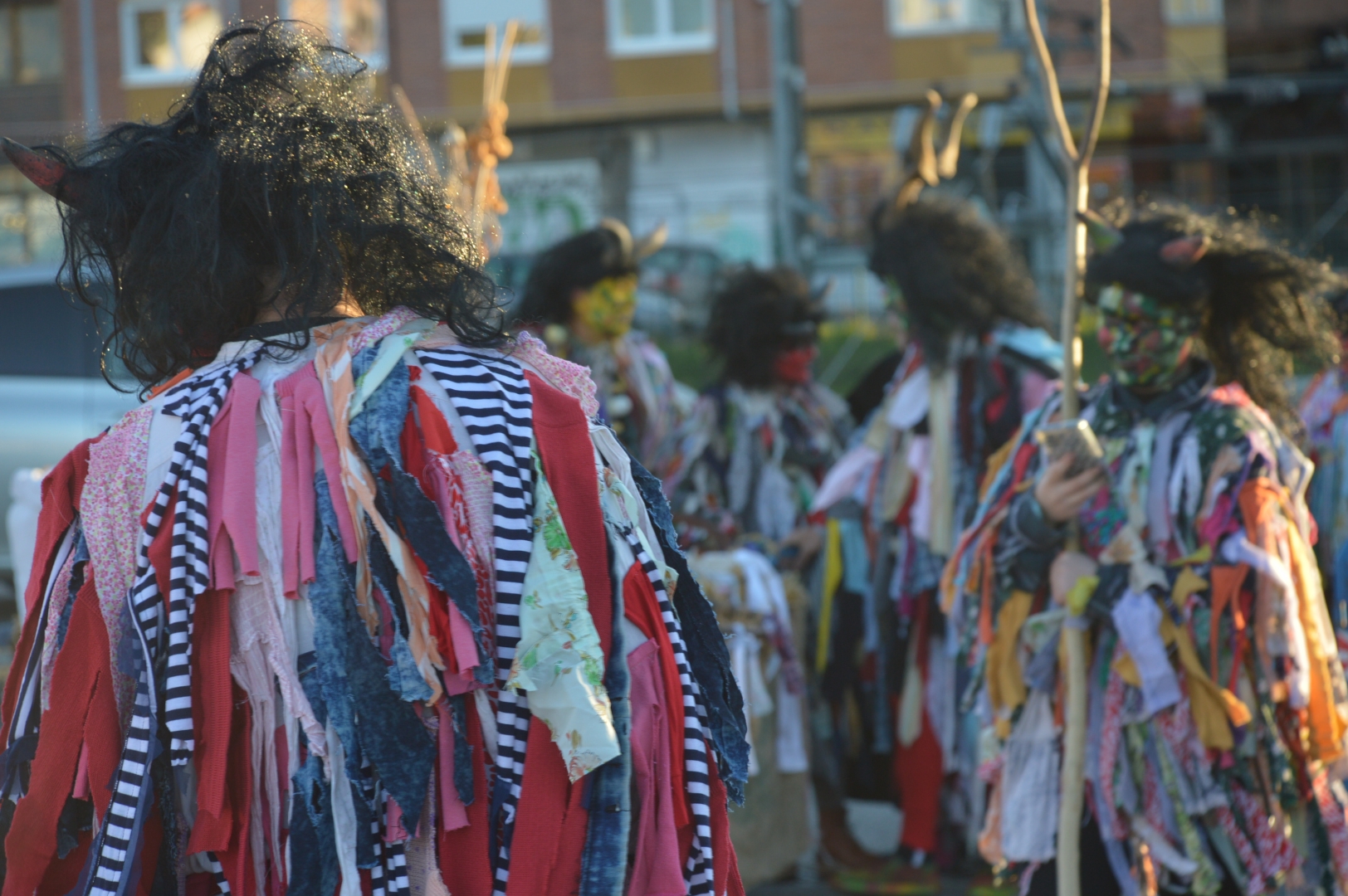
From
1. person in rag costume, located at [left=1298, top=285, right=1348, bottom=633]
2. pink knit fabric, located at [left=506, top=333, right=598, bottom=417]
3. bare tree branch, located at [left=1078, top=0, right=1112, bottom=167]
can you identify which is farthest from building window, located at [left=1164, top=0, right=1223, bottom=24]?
pink knit fabric, located at [left=506, top=333, right=598, bottom=417]

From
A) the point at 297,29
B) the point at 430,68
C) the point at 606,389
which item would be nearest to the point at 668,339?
the point at 606,389

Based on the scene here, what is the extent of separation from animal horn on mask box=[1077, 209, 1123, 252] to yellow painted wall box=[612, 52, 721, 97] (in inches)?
723

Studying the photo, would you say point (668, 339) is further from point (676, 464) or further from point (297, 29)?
point (297, 29)

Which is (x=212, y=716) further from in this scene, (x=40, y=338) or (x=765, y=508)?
(x=40, y=338)

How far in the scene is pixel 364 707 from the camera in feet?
5.51

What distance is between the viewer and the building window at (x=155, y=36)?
2197cm

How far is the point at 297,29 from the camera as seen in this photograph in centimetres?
200

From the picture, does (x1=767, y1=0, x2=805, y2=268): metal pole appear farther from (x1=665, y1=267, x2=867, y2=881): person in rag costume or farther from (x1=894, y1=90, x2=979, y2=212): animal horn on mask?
(x1=894, y1=90, x2=979, y2=212): animal horn on mask

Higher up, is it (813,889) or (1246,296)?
(1246,296)

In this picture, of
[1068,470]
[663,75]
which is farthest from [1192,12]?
Result: [1068,470]

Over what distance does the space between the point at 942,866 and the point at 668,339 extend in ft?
29.1

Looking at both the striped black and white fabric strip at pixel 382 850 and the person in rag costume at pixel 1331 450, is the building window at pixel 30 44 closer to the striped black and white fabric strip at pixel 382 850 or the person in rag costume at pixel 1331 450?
the person in rag costume at pixel 1331 450

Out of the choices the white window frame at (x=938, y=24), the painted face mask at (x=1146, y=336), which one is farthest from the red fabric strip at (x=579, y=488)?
the white window frame at (x=938, y=24)

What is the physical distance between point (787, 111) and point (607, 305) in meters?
2.88
